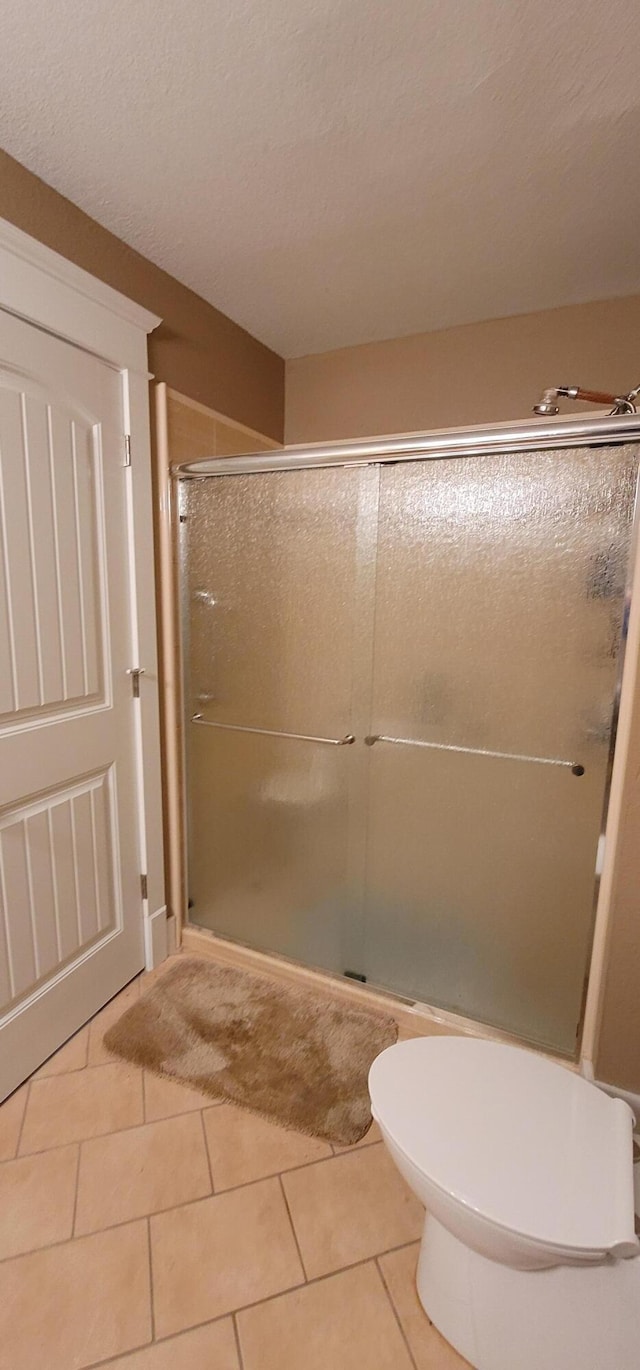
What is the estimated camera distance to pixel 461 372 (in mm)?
1925

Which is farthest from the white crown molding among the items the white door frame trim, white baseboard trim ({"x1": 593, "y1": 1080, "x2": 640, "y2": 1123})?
white baseboard trim ({"x1": 593, "y1": 1080, "x2": 640, "y2": 1123})

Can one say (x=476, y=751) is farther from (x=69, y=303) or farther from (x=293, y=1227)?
(x=69, y=303)

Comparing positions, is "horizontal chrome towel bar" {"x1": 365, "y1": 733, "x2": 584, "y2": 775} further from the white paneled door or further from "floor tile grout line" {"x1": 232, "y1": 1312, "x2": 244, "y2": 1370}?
"floor tile grout line" {"x1": 232, "y1": 1312, "x2": 244, "y2": 1370}

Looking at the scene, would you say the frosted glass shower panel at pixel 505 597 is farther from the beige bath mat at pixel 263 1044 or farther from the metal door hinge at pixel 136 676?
the beige bath mat at pixel 263 1044

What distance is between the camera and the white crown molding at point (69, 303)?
1.17 m

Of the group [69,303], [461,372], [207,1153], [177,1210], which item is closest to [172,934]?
[207,1153]

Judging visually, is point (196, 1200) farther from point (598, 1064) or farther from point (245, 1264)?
point (598, 1064)

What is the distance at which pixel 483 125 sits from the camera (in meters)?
1.09

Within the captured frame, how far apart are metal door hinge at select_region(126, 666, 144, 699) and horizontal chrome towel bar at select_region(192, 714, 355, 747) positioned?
0.80 ft

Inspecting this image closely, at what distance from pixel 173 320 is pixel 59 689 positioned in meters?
1.17

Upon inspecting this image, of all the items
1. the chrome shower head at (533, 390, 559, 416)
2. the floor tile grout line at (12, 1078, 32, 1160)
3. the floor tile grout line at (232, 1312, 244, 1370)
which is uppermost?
the chrome shower head at (533, 390, 559, 416)

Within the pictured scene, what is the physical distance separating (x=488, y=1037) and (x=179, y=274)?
237 cm

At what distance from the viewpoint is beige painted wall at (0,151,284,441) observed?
1.24 meters

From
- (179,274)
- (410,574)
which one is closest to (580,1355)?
(410,574)
